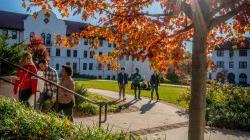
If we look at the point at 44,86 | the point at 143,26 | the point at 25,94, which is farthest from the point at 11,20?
the point at 143,26

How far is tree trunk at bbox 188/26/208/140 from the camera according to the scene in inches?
255

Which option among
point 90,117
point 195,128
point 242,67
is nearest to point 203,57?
point 195,128

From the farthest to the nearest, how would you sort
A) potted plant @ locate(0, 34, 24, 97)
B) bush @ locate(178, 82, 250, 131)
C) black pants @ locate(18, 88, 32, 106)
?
bush @ locate(178, 82, 250, 131) → potted plant @ locate(0, 34, 24, 97) → black pants @ locate(18, 88, 32, 106)

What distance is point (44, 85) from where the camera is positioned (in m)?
9.99

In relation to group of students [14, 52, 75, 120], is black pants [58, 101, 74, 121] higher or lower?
lower

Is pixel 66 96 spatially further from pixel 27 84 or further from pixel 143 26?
pixel 143 26

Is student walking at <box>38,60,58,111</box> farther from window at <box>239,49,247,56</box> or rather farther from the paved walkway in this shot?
window at <box>239,49,247,56</box>

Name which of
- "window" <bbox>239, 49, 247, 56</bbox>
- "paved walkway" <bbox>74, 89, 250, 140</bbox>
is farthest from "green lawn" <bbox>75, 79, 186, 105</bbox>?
"window" <bbox>239, 49, 247, 56</bbox>

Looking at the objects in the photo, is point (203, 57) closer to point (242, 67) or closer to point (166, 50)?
point (166, 50)

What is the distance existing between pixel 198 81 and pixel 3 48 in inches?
359

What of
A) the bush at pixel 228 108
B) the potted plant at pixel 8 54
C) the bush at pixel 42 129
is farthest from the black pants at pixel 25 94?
the bush at pixel 228 108

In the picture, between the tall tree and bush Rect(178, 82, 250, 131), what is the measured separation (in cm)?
491

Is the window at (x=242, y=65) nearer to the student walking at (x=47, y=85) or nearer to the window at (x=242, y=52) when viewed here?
the window at (x=242, y=52)

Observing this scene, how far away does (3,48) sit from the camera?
1385 centimetres
